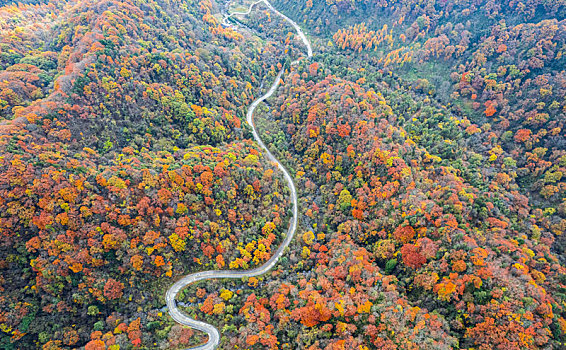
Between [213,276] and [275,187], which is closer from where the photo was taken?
[213,276]

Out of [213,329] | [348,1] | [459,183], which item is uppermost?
[348,1]

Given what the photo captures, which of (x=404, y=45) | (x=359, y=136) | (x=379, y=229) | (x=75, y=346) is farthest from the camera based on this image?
(x=404, y=45)

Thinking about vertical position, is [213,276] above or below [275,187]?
below

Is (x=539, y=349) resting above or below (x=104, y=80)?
above

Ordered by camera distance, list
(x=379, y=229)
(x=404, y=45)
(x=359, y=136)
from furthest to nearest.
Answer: (x=404, y=45) < (x=359, y=136) < (x=379, y=229)

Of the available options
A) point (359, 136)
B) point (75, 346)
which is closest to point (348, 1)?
point (359, 136)

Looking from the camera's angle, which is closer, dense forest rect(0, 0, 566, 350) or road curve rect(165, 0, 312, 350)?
dense forest rect(0, 0, 566, 350)

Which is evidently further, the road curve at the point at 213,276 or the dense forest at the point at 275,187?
the road curve at the point at 213,276

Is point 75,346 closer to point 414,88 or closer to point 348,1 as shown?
point 414,88
